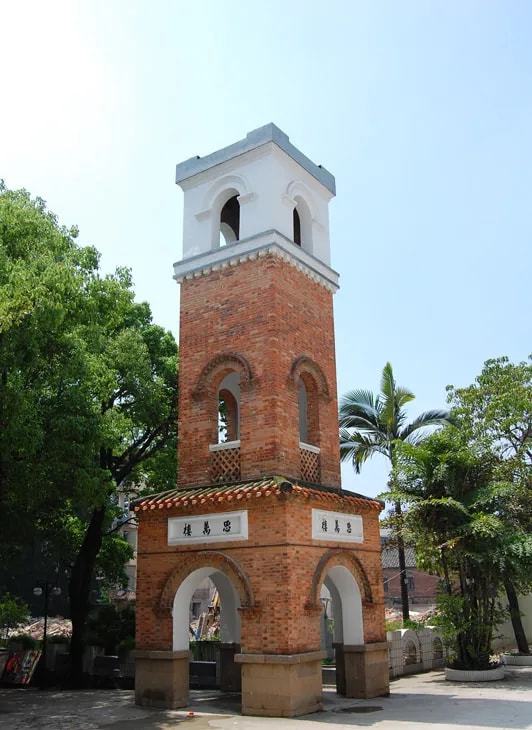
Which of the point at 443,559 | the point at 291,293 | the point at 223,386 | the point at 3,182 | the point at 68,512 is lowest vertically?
the point at 443,559

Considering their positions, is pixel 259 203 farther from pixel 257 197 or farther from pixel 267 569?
pixel 267 569

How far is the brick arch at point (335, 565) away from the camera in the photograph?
422 inches

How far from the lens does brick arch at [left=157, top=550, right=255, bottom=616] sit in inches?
416

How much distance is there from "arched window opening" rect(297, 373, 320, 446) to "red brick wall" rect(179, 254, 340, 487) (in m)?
0.10

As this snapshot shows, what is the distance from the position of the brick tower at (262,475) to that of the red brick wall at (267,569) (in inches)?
1.0

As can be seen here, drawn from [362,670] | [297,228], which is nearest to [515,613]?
[362,670]

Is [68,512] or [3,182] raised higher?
[3,182]

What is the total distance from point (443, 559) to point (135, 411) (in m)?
7.94

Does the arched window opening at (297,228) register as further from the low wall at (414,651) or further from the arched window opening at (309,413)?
the low wall at (414,651)

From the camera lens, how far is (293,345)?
12.5 meters

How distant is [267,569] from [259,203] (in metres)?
6.75

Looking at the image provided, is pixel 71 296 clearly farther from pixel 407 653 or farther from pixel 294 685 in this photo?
pixel 407 653

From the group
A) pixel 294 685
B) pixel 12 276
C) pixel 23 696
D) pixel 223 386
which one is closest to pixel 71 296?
pixel 12 276

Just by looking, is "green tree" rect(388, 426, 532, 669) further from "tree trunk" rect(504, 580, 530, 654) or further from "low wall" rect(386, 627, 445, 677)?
"low wall" rect(386, 627, 445, 677)
